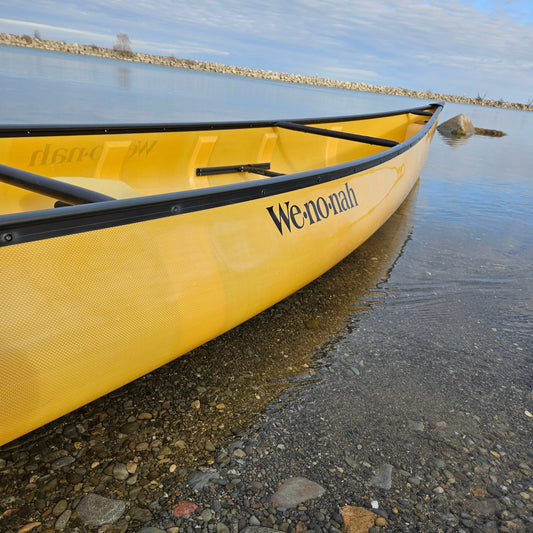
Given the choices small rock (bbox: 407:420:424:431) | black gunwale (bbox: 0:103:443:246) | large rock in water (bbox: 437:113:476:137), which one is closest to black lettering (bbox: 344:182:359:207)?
black gunwale (bbox: 0:103:443:246)

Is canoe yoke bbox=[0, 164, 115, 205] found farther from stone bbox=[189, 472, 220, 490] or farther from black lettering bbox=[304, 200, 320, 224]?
black lettering bbox=[304, 200, 320, 224]

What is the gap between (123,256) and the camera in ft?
5.39

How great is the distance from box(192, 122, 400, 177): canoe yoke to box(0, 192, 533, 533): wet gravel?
2322mm

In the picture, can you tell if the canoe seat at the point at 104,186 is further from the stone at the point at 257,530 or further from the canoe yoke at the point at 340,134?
the canoe yoke at the point at 340,134

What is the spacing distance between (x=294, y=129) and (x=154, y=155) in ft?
6.06

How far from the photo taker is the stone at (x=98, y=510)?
1469 millimetres

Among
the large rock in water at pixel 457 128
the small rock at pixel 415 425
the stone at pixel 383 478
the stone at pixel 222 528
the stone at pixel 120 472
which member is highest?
the large rock in water at pixel 457 128

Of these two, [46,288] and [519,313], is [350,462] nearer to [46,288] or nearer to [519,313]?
[46,288]

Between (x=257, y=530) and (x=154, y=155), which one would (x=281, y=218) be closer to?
(x=257, y=530)

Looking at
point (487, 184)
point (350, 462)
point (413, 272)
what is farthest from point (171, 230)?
point (487, 184)

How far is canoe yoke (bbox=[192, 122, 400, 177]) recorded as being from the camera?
4492 millimetres

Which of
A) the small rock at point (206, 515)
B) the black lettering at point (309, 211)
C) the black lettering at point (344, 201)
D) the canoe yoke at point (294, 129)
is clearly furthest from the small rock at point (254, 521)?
the canoe yoke at point (294, 129)

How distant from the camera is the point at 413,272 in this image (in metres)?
4.03

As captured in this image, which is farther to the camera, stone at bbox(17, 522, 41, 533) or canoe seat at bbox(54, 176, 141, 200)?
canoe seat at bbox(54, 176, 141, 200)
